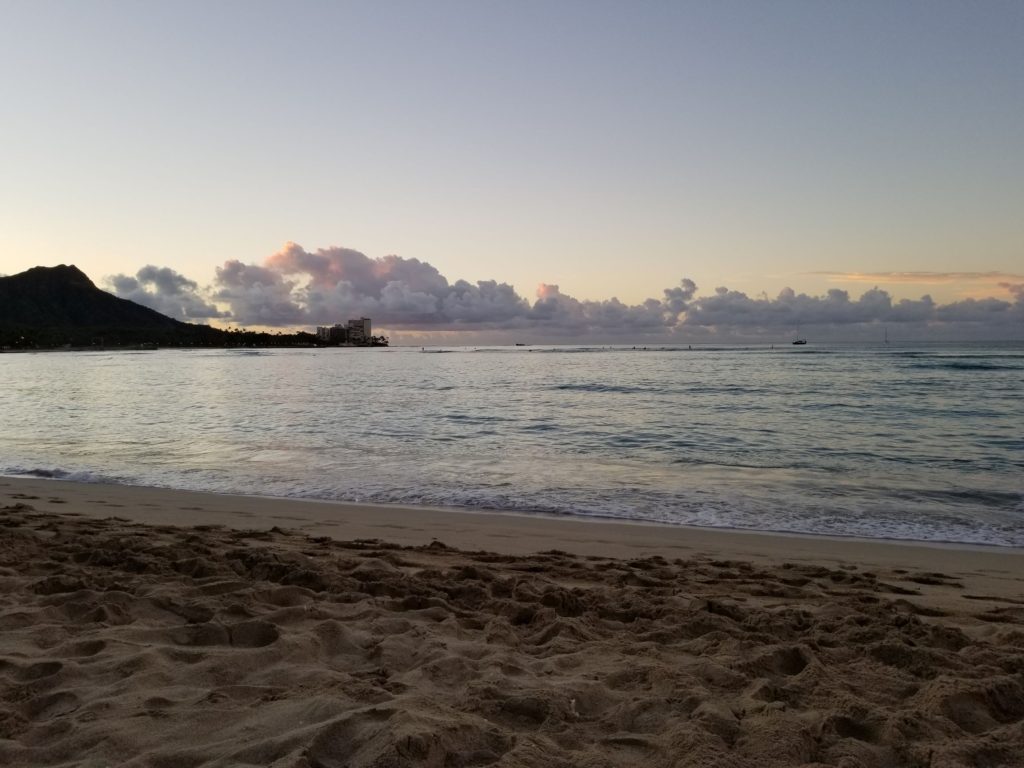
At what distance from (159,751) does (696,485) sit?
34.1 ft

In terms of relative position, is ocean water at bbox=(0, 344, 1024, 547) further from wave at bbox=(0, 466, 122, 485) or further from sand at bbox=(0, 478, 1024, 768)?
sand at bbox=(0, 478, 1024, 768)

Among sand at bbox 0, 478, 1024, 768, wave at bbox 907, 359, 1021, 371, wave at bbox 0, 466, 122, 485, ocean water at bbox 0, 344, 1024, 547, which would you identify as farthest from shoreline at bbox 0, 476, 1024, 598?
wave at bbox 907, 359, 1021, 371

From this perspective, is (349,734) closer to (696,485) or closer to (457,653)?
(457,653)

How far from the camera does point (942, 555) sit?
25.2ft

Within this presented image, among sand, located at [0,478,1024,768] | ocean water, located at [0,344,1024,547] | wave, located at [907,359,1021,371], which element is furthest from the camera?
wave, located at [907,359,1021,371]

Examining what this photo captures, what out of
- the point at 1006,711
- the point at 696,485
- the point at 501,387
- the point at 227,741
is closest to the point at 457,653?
the point at 227,741

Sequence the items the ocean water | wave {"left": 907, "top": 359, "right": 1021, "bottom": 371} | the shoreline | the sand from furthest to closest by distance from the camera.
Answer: wave {"left": 907, "top": 359, "right": 1021, "bottom": 371} → the ocean water → the shoreline → the sand

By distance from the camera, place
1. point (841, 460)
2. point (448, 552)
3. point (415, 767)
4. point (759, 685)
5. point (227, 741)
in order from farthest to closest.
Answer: point (841, 460)
point (448, 552)
point (759, 685)
point (227, 741)
point (415, 767)

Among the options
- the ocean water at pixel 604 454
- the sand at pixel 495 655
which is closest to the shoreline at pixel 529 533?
the sand at pixel 495 655

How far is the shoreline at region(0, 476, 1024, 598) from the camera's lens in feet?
→ 24.0

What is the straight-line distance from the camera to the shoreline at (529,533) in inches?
288

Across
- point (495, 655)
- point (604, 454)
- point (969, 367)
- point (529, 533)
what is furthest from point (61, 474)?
point (969, 367)

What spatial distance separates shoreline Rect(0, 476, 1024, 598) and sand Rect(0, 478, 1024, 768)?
0.42 ft

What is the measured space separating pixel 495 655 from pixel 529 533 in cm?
447
